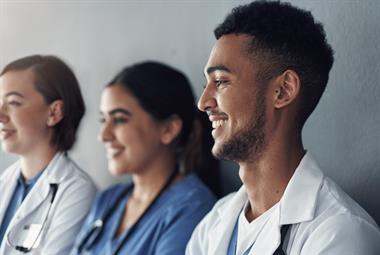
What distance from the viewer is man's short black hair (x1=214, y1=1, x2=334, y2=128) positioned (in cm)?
87

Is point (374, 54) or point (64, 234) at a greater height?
point (374, 54)

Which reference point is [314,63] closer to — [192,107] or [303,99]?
[303,99]

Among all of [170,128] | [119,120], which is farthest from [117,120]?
[170,128]

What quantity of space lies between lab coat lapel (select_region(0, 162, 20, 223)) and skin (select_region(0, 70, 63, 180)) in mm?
13

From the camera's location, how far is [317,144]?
1.05 m

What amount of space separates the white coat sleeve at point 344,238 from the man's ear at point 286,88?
17 centimetres

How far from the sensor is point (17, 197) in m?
0.99

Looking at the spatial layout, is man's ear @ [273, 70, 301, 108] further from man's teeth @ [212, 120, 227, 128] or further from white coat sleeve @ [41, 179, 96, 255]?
white coat sleeve @ [41, 179, 96, 255]

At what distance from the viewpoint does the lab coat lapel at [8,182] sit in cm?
99

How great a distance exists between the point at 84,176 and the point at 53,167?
15cm

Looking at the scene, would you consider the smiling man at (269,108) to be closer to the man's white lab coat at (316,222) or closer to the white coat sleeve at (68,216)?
the man's white lab coat at (316,222)

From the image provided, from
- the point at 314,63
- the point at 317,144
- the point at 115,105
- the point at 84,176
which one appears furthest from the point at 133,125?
the point at 314,63

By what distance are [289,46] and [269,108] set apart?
89mm

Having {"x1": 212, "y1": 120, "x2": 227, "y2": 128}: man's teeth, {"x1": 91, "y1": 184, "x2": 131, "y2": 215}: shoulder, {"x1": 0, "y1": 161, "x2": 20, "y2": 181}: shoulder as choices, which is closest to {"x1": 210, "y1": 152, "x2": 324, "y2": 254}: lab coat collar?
{"x1": 212, "y1": 120, "x2": 227, "y2": 128}: man's teeth
